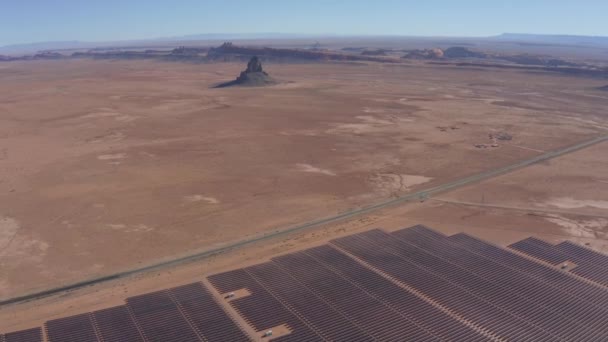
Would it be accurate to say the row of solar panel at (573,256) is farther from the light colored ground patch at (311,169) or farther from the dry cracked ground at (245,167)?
the light colored ground patch at (311,169)

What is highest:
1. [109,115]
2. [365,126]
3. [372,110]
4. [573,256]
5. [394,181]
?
[372,110]

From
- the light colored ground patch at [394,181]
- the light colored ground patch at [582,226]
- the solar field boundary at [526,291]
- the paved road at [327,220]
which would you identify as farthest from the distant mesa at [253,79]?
the solar field boundary at [526,291]

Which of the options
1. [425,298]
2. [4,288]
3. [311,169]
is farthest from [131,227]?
[425,298]

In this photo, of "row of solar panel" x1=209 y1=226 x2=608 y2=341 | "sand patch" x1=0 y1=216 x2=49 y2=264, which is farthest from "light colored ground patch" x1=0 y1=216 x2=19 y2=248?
"row of solar panel" x1=209 y1=226 x2=608 y2=341

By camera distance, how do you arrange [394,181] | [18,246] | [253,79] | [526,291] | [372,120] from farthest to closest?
[253,79] → [372,120] → [394,181] → [18,246] → [526,291]

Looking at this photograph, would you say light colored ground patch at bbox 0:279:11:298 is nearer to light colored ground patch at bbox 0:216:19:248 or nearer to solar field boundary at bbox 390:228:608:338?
light colored ground patch at bbox 0:216:19:248

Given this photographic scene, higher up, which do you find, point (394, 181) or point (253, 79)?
point (253, 79)

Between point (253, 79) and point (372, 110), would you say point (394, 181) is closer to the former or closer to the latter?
point (372, 110)
